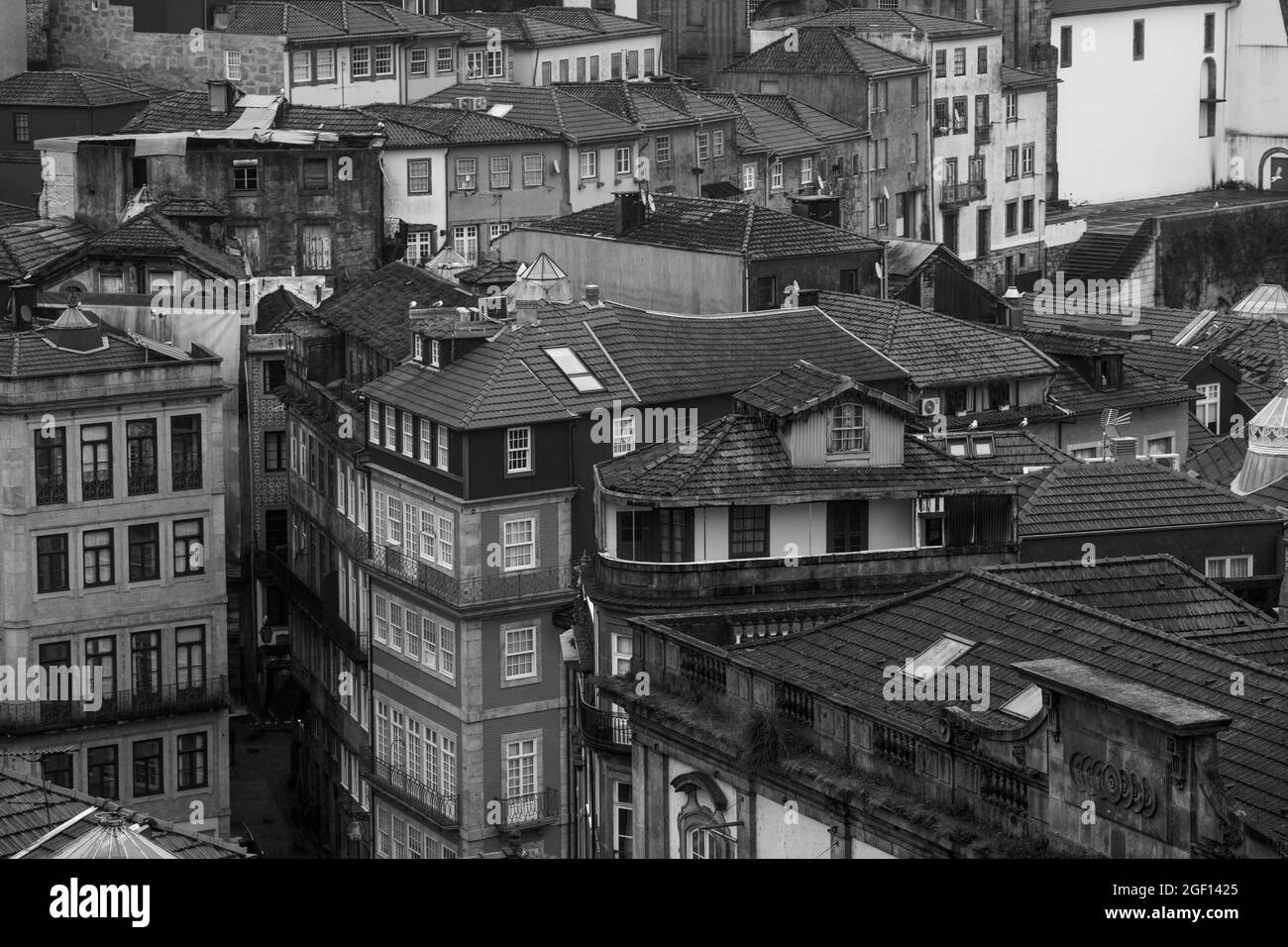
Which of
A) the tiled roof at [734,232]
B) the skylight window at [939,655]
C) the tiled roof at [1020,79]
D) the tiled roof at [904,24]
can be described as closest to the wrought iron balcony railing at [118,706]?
the tiled roof at [734,232]

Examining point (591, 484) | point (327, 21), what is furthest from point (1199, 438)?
point (327, 21)

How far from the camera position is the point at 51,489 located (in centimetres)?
6681

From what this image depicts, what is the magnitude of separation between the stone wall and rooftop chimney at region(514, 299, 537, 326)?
3905 centimetres

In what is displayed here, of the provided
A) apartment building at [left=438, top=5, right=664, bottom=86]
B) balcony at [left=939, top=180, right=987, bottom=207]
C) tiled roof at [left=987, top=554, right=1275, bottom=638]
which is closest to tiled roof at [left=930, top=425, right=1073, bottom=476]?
tiled roof at [left=987, top=554, right=1275, bottom=638]

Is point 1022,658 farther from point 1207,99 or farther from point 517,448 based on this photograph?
point 1207,99

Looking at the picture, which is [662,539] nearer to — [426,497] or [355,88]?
[426,497]

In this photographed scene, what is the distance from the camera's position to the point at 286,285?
90.1m

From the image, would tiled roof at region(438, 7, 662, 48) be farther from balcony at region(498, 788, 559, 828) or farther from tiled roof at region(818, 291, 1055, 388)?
balcony at region(498, 788, 559, 828)

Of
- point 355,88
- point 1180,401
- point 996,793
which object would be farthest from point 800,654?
point 355,88

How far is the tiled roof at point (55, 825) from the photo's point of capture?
38.2m

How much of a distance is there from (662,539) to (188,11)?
59.0 meters

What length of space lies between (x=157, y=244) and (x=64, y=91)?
19.1 metres

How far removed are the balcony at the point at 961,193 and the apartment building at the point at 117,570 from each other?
5772 cm
